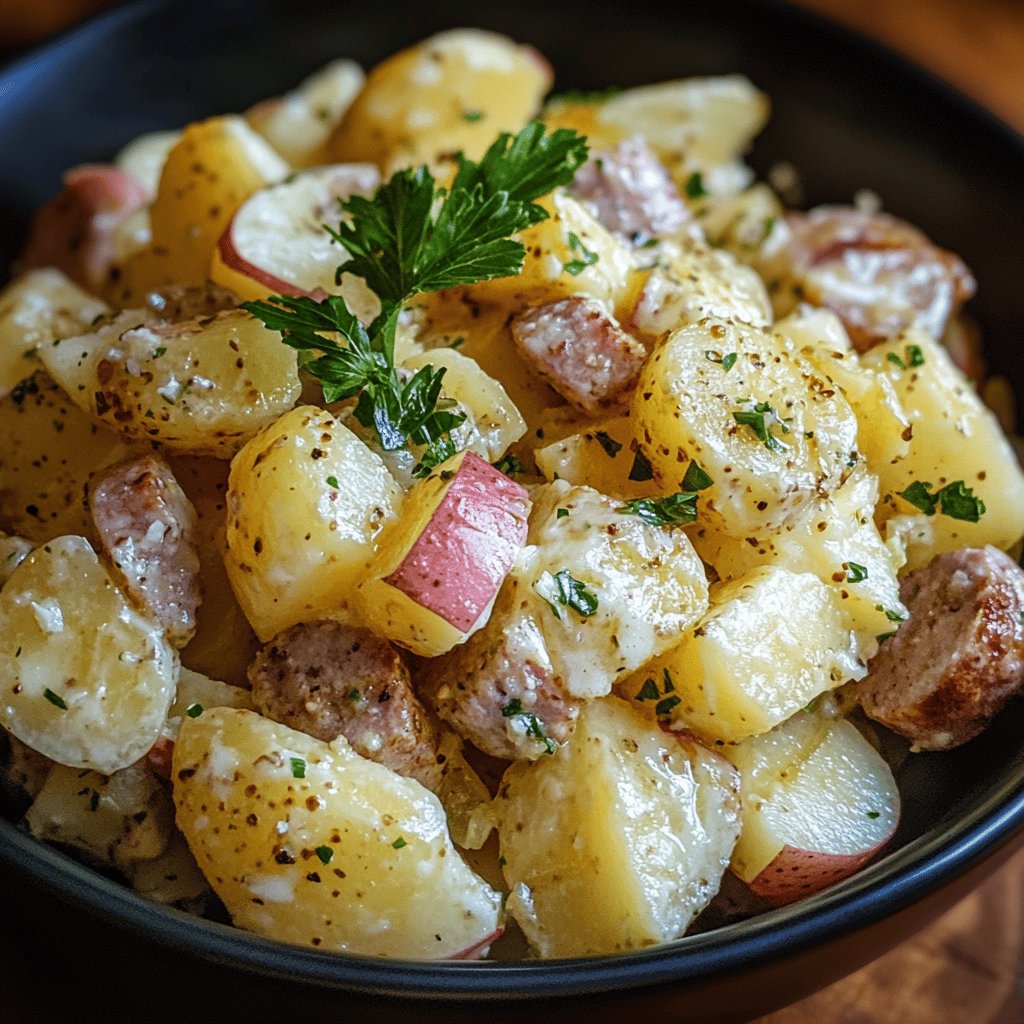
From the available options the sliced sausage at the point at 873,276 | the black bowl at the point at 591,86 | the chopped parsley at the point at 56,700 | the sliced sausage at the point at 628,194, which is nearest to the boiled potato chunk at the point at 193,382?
the chopped parsley at the point at 56,700

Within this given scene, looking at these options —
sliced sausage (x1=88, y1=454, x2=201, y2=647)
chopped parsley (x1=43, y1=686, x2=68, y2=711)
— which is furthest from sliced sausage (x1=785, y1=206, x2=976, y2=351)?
chopped parsley (x1=43, y1=686, x2=68, y2=711)

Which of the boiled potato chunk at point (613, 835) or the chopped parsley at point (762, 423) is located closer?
the boiled potato chunk at point (613, 835)

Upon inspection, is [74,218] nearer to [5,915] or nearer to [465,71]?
[465,71]

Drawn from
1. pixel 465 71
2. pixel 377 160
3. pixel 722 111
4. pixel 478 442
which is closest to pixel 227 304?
pixel 478 442

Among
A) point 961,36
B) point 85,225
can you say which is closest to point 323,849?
point 85,225

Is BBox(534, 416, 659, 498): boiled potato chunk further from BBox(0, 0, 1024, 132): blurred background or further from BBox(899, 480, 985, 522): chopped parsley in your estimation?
BBox(0, 0, 1024, 132): blurred background

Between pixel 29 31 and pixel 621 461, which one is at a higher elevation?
pixel 621 461

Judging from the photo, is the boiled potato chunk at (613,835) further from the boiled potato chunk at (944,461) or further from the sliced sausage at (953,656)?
the boiled potato chunk at (944,461)
